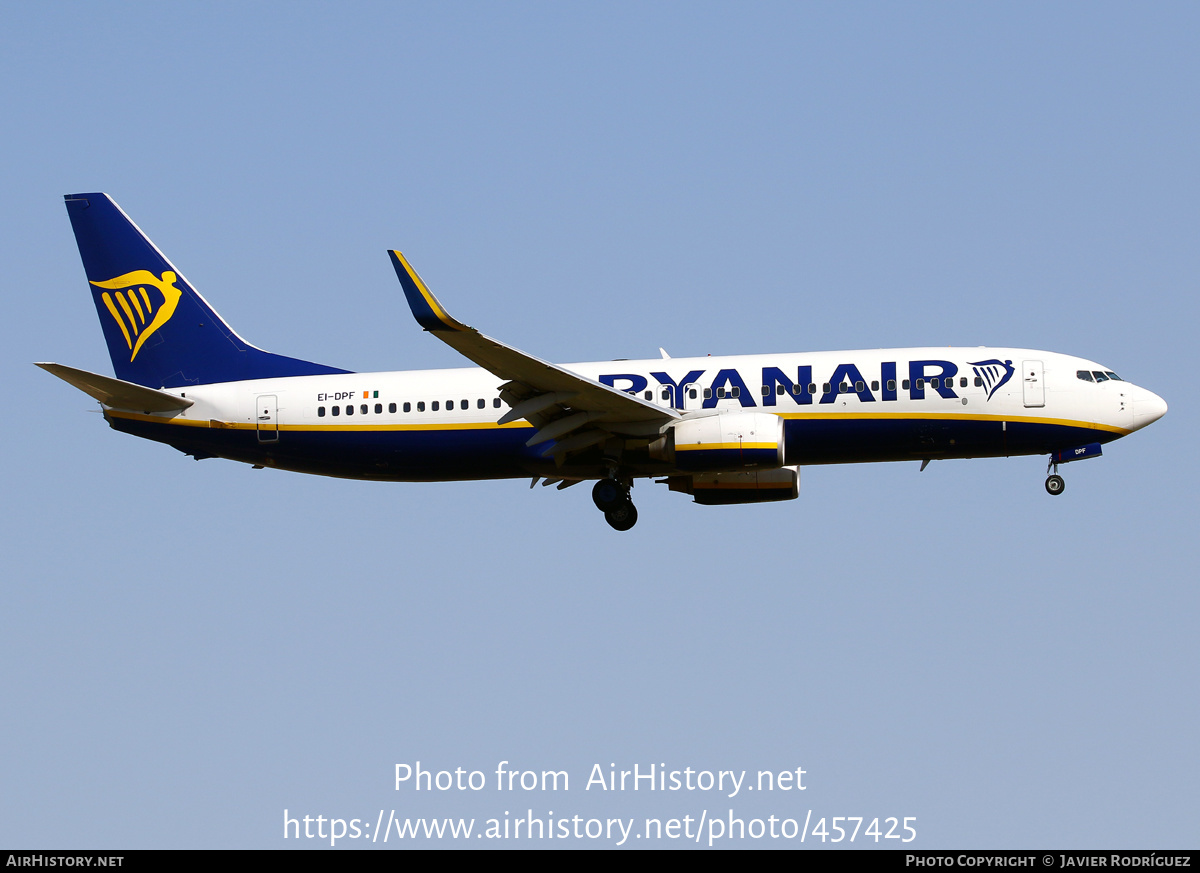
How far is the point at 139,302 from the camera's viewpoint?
141ft

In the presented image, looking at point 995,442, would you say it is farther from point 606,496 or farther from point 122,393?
point 122,393

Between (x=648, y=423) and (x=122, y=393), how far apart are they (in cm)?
1477

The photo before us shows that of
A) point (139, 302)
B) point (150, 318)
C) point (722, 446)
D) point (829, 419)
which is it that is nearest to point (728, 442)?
point (722, 446)

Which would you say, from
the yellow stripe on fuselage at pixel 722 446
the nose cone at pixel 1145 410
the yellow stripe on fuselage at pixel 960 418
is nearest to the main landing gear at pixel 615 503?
the yellow stripe on fuselage at pixel 722 446

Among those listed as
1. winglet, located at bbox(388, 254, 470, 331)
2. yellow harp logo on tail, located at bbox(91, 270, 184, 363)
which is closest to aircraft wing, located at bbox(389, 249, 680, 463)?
winglet, located at bbox(388, 254, 470, 331)

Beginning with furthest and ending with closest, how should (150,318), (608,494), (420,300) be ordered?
(150,318)
(608,494)
(420,300)

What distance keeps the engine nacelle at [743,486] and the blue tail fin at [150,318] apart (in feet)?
36.2

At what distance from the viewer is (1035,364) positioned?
37375mm

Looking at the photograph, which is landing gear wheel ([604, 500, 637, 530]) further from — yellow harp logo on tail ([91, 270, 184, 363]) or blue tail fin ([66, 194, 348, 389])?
yellow harp logo on tail ([91, 270, 184, 363])

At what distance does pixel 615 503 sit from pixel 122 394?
46.3 feet

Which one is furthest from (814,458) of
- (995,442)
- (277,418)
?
(277,418)

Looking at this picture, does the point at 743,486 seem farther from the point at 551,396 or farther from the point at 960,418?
the point at 551,396

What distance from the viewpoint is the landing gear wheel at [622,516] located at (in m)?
39.3
